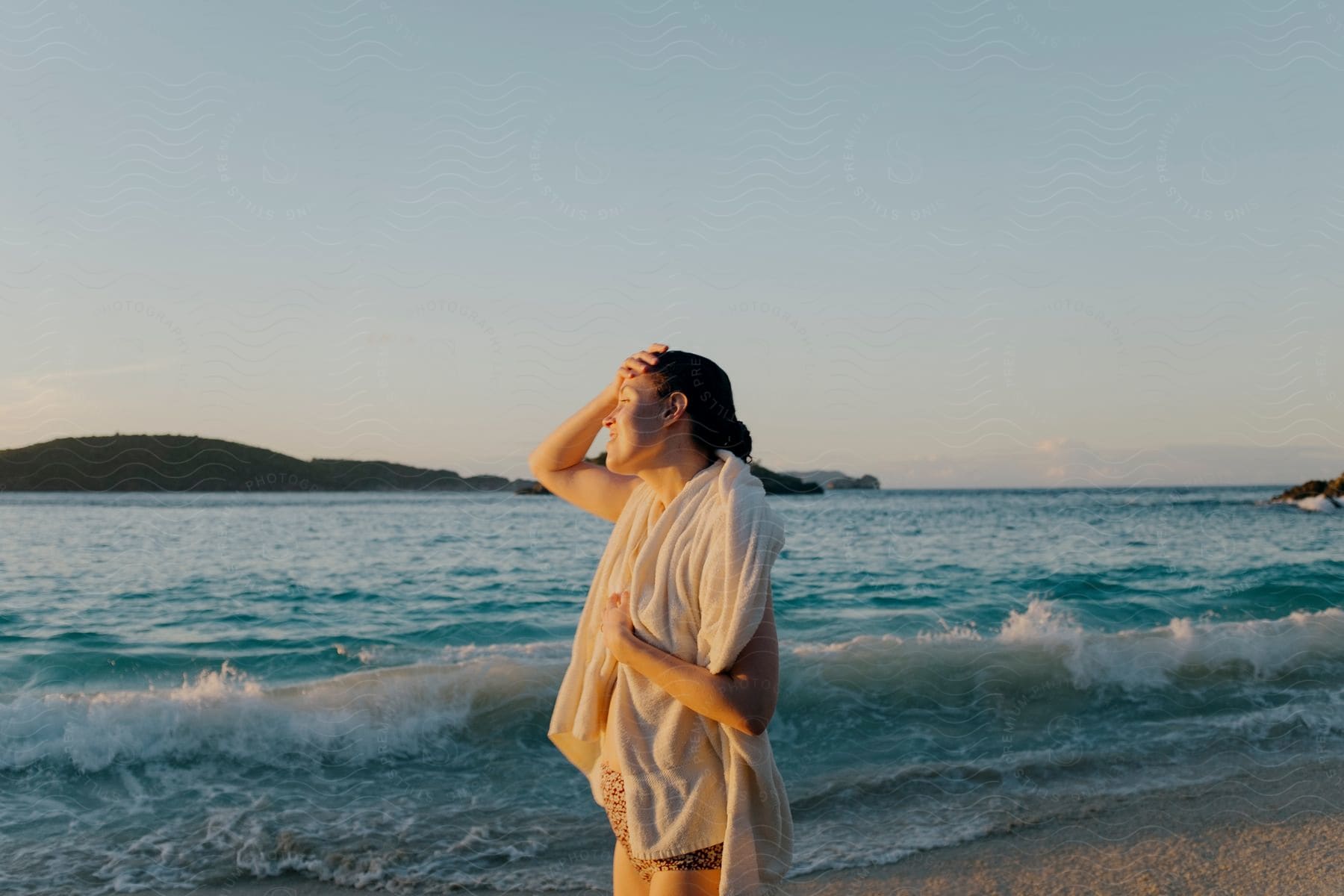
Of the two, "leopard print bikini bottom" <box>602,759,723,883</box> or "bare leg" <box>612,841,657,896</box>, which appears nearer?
"leopard print bikini bottom" <box>602,759,723,883</box>

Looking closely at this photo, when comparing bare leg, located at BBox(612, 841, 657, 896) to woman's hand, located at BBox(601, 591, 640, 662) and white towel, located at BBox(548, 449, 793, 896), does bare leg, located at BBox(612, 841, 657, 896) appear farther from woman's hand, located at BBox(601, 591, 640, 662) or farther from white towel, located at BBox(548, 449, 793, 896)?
woman's hand, located at BBox(601, 591, 640, 662)

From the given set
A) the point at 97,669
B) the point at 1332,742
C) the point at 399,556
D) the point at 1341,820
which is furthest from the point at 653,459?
the point at 399,556

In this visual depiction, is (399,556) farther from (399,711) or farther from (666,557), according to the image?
(666,557)

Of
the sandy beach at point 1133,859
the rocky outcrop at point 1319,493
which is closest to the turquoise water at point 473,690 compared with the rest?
the sandy beach at point 1133,859

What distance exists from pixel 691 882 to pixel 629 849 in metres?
0.16

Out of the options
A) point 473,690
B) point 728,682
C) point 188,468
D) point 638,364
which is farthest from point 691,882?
point 473,690

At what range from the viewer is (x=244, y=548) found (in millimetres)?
11578

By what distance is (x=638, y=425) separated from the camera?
206 cm

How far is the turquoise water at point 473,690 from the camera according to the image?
528 cm

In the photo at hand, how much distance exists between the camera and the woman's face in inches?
81.3

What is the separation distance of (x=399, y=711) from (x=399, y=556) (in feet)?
15.6

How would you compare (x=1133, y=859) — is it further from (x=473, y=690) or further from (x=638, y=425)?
(x=473, y=690)

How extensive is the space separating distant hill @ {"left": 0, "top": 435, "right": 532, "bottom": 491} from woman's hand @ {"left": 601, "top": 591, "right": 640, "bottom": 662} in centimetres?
263

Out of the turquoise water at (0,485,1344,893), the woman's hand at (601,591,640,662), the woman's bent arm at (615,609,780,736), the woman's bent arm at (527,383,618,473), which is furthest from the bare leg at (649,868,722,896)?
the turquoise water at (0,485,1344,893)
